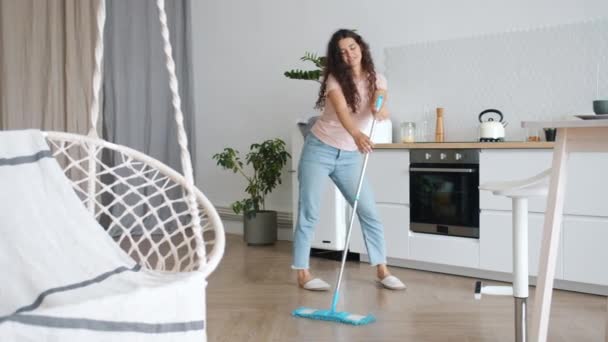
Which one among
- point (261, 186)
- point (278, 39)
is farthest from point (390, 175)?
point (278, 39)

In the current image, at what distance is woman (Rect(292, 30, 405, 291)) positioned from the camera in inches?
117

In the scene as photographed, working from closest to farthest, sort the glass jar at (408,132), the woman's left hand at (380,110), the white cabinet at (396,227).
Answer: the woman's left hand at (380,110) → the white cabinet at (396,227) → the glass jar at (408,132)

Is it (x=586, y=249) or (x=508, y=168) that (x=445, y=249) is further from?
(x=586, y=249)

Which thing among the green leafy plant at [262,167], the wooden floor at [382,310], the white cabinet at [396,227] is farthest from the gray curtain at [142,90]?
the white cabinet at [396,227]

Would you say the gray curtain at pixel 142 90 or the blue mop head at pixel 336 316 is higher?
the gray curtain at pixel 142 90

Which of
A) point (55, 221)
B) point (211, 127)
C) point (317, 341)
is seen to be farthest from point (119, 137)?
point (55, 221)

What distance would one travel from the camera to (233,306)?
9.53 feet

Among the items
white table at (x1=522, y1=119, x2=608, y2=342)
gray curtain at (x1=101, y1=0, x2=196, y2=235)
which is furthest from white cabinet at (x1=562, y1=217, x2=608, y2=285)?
gray curtain at (x1=101, y1=0, x2=196, y2=235)

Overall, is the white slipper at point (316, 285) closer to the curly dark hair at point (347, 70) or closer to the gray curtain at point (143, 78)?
the curly dark hair at point (347, 70)

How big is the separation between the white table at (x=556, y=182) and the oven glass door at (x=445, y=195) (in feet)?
5.92

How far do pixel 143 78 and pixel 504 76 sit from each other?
288cm

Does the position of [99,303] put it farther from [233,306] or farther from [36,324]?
[233,306]

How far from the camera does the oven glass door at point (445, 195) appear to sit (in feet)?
11.5

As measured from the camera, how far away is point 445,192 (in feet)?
12.0
